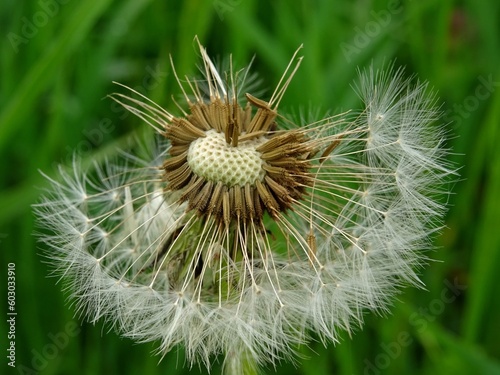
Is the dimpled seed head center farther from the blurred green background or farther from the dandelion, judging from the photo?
the blurred green background

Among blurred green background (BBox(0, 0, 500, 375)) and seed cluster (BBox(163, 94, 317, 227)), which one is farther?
blurred green background (BBox(0, 0, 500, 375))

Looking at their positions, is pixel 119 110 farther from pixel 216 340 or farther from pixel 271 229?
pixel 216 340

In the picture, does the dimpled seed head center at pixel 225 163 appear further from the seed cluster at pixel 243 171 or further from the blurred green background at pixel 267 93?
the blurred green background at pixel 267 93

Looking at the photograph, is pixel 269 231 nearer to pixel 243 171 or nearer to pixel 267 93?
pixel 243 171

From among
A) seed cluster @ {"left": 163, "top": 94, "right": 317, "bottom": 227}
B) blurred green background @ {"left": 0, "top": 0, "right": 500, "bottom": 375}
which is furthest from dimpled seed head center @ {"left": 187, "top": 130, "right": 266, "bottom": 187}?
blurred green background @ {"left": 0, "top": 0, "right": 500, "bottom": 375}

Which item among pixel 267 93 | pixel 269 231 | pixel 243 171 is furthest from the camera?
pixel 267 93

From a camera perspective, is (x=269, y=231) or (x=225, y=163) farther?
(x=269, y=231)

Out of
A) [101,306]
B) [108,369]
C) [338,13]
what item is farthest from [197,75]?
[101,306]

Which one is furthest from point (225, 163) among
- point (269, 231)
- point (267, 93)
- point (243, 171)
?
point (267, 93)
